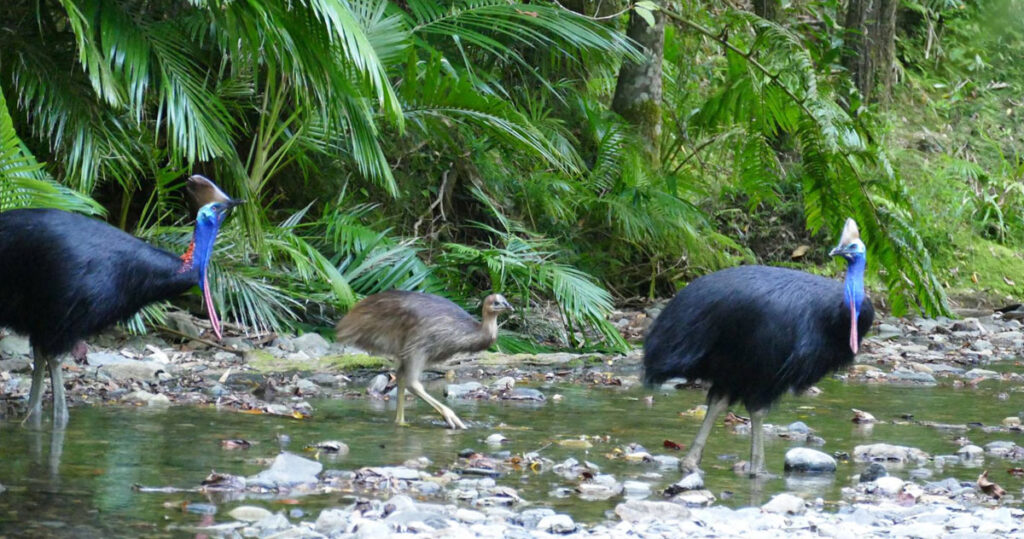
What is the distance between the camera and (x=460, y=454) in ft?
17.5

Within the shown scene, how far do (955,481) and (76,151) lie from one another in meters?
4.95

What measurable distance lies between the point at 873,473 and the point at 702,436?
2.25 ft

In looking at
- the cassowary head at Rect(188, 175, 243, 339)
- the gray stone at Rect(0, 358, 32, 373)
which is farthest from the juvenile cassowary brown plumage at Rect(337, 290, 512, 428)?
the gray stone at Rect(0, 358, 32, 373)

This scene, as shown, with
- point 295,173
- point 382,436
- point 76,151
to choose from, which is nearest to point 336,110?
point 76,151

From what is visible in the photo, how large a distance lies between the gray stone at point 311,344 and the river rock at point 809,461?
3859 mm

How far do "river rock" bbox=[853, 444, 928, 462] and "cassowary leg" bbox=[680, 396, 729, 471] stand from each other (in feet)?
2.11

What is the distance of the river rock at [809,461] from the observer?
17.3 ft

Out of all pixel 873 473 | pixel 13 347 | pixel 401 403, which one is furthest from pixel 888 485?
pixel 13 347

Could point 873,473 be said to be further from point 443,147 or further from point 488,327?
point 443,147

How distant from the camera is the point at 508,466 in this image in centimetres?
510

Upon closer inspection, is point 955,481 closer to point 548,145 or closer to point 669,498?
point 669,498

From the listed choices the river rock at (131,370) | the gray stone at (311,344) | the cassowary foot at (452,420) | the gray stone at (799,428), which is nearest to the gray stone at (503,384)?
the cassowary foot at (452,420)

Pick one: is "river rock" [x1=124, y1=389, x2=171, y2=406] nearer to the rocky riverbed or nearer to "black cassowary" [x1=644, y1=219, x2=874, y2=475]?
the rocky riverbed

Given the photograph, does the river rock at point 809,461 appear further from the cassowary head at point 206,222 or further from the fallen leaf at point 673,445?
the cassowary head at point 206,222
